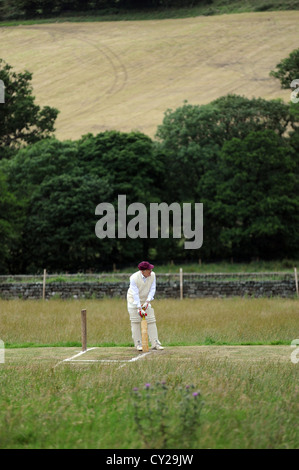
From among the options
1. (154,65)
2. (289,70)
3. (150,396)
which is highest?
(154,65)

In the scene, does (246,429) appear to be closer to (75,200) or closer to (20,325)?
(20,325)

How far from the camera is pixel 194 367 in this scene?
12.7m

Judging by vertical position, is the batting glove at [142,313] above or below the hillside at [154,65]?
below

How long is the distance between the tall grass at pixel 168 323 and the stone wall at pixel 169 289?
6.28 meters

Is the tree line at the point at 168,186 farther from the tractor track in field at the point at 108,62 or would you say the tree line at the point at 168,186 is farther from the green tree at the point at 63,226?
the tractor track in field at the point at 108,62

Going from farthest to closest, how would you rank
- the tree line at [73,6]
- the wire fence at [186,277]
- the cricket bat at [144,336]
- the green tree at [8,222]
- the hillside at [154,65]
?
the hillside at [154,65] → the tree line at [73,6] → the green tree at [8,222] → the wire fence at [186,277] → the cricket bat at [144,336]

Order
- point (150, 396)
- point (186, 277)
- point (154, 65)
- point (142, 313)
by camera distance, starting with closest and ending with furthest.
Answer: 1. point (150, 396)
2. point (142, 313)
3. point (186, 277)
4. point (154, 65)

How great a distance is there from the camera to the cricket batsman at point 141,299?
15.3 metres

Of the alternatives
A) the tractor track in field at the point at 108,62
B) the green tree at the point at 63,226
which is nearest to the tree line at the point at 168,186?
the green tree at the point at 63,226

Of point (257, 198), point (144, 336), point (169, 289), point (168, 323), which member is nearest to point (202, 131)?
point (257, 198)

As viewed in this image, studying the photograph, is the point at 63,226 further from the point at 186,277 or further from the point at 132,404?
the point at 132,404

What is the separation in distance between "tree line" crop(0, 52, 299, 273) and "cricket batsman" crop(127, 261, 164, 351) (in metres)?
36.2

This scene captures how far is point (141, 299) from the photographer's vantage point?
15555 mm

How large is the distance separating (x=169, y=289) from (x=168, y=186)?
87.8 ft
